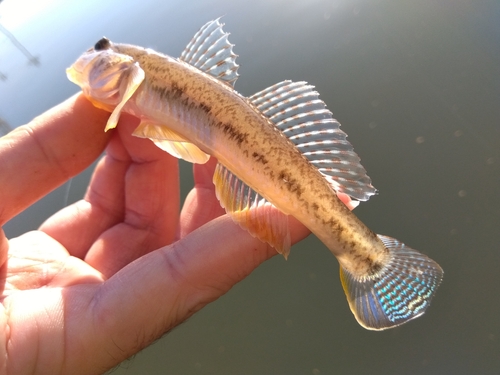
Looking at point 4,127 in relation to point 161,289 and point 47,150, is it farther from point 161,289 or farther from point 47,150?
point 161,289

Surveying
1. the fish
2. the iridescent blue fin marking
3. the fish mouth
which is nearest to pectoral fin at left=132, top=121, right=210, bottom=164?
the fish

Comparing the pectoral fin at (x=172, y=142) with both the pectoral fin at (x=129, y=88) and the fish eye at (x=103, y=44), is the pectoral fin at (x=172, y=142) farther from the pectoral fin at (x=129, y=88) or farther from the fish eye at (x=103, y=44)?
the fish eye at (x=103, y=44)

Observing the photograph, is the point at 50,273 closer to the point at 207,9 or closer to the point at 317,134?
the point at 317,134

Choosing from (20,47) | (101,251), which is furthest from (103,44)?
(20,47)

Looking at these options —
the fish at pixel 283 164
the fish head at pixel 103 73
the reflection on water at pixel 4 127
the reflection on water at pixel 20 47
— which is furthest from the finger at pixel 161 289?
the reflection on water at pixel 20 47

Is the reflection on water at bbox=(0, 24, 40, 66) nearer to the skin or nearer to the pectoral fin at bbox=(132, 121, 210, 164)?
the skin
